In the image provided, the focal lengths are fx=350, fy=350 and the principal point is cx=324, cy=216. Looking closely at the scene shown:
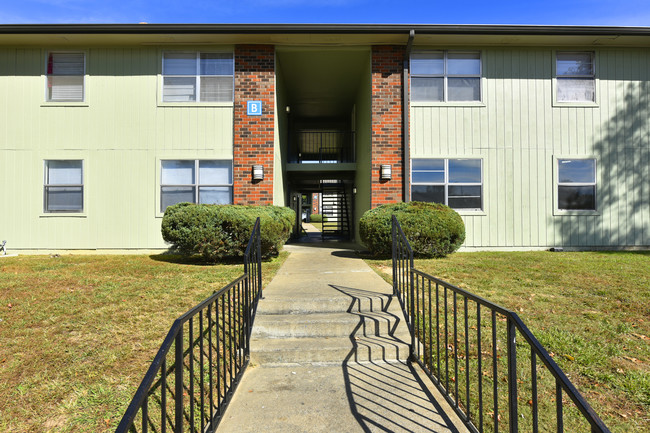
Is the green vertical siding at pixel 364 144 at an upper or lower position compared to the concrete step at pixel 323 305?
upper

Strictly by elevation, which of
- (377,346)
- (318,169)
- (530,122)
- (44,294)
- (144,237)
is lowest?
(377,346)

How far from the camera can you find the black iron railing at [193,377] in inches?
65.3

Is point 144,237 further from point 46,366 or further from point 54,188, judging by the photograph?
point 46,366

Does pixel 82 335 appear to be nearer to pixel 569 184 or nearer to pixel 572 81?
pixel 569 184

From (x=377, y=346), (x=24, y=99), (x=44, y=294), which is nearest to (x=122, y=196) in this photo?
(x=24, y=99)

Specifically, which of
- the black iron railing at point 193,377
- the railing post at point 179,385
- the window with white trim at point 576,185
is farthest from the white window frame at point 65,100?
the window with white trim at point 576,185

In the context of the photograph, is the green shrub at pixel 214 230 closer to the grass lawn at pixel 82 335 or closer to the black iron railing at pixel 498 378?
the grass lawn at pixel 82 335

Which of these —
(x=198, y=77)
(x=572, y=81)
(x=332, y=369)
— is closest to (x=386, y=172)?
(x=198, y=77)

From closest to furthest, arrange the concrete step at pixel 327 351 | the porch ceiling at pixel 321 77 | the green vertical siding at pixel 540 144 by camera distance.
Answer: the concrete step at pixel 327 351 < the green vertical siding at pixel 540 144 < the porch ceiling at pixel 321 77

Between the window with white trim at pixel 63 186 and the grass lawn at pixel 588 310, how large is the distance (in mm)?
7473

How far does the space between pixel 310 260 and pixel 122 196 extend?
516cm

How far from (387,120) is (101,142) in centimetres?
720

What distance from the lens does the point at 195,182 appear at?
881cm

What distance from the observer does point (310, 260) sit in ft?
23.7
